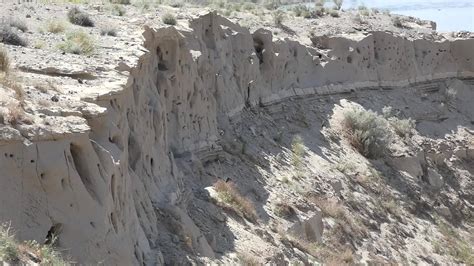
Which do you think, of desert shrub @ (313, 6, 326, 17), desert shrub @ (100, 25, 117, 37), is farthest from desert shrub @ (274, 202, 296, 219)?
desert shrub @ (313, 6, 326, 17)

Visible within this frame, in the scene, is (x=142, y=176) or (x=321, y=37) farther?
(x=321, y=37)

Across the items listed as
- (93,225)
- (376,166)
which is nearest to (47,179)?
(93,225)

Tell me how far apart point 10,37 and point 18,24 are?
1016 mm

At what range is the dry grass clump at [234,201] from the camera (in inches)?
549

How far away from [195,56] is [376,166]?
8358mm

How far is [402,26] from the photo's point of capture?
3098 cm

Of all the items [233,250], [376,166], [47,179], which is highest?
[47,179]

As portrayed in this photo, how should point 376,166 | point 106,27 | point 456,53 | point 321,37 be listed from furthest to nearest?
point 456,53, point 321,37, point 376,166, point 106,27

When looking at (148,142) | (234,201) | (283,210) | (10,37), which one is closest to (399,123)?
(283,210)

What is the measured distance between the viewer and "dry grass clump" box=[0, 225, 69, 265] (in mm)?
6254

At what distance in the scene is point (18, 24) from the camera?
12.2 meters

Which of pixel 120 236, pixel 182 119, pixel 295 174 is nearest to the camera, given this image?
pixel 120 236

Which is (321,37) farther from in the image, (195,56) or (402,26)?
(195,56)

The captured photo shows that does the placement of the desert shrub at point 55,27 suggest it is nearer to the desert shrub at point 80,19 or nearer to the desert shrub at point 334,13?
the desert shrub at point 80,19
